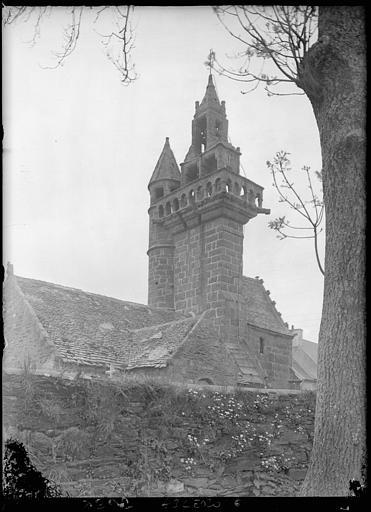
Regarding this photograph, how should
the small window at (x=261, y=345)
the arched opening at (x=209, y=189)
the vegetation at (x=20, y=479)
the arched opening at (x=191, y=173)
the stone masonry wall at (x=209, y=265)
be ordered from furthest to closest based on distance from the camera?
the arched opening at (x=191, y=173)
the small window at (x=261, y=345)
the arched opening at (x=209, y=189)
the stone masonry wall at (x=209, y=265)
the vegetation at (x=20, y=479)

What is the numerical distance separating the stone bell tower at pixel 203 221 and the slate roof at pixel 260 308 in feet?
8.66

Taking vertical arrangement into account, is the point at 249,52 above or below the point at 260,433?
above

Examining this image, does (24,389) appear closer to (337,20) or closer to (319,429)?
(319,429)

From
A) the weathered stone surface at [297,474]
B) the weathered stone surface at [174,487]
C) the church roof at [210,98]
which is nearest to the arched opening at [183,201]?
the church roof at [210,98]

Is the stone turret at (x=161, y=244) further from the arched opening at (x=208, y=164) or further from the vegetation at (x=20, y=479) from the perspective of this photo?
the vegetation at (x=20, y=479)

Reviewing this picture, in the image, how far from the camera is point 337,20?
5.91 m

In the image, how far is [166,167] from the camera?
27.1m

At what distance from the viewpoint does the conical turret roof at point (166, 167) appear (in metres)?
26.9

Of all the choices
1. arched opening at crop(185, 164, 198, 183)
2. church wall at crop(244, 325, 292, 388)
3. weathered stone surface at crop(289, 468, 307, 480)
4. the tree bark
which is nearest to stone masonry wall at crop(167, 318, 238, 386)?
weathered stone surface at crop(289, 468, 307, 480)

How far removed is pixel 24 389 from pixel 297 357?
141ft

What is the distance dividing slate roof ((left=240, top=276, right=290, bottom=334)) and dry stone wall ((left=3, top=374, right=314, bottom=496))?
15.0m

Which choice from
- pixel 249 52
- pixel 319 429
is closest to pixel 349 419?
pixel 319 429

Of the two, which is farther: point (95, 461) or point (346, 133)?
point (95, 461)

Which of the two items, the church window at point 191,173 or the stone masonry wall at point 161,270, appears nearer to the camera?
the stone masonry wall at point 161,270
